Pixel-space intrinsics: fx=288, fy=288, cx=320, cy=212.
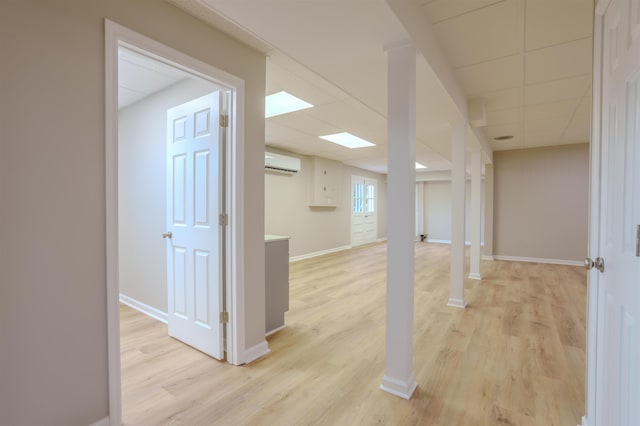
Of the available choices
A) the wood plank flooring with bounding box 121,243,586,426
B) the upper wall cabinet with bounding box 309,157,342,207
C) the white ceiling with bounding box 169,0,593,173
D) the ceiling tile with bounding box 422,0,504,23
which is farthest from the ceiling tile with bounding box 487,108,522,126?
the upper wall cabinet with bounding box 309,157,342,207

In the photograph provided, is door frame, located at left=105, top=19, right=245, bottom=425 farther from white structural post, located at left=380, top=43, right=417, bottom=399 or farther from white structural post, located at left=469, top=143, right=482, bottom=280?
white structural post, located at left=469, top=143, right=482, bottom=280

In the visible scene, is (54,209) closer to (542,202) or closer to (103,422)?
(103,422)

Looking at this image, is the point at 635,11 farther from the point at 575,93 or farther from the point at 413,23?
the point at 575,93

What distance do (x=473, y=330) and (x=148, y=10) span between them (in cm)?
357

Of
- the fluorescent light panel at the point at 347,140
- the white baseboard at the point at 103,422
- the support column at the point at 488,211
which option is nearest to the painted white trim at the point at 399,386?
the white baseboard at the point at 103,422

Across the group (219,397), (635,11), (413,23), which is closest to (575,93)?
(413,23)

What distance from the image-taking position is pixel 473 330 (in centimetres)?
282

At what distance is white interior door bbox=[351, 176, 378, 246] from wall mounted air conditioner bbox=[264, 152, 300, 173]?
2.97 m

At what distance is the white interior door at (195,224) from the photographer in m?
2.22

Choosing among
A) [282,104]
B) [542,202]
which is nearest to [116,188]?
[282,104]

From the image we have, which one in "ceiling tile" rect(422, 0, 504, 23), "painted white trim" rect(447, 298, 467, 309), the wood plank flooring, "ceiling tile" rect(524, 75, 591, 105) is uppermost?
"ceiling tile" rect(422, 0, 504, 23)

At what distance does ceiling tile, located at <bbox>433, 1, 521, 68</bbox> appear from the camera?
6.39 ft

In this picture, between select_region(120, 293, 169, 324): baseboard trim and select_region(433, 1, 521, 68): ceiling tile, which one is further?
select_region(120, 293, 169, 324): baseboard trim

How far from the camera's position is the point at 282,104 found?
3668 millimetres
